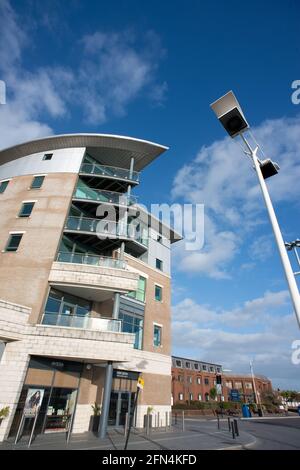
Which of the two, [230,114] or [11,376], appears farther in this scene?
[11,376]

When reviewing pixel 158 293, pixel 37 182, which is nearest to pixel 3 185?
pixel 37 182

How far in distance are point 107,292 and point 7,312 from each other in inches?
241

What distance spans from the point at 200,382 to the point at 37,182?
200 ft

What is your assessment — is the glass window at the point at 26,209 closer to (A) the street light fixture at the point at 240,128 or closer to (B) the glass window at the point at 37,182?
(B) the glass window at the point at 37,182

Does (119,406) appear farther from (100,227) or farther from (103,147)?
(103,147)

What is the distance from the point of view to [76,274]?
56.5 ft

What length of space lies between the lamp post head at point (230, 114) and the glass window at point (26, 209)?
1738 centimetres

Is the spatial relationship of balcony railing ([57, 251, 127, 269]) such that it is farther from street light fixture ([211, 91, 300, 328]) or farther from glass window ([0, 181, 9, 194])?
street light fixture ([211, 91, 300, 328])

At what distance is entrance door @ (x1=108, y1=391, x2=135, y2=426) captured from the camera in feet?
60.0

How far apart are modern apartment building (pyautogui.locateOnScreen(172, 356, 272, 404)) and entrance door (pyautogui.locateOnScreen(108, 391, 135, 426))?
36348mm

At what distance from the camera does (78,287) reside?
17.4 metres

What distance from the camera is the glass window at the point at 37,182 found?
22.0 metres

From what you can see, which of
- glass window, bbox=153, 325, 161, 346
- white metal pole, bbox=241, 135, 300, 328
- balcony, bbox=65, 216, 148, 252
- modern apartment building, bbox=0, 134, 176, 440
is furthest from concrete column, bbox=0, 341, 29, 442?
white metal pole, bbox=241, 135, 300, 328
